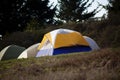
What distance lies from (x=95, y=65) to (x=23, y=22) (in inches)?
1139

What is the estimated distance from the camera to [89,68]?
8.42 meters

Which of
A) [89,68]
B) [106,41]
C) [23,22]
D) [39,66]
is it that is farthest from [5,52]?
[23,22]

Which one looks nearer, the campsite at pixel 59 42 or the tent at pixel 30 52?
the campsite at pixel 59 42

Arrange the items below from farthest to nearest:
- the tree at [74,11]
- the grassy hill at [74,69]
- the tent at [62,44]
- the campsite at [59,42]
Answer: the tree at [74,11]
the tent at [62,44]
the campsite at [59,42]
the grassy hill at [74,69]

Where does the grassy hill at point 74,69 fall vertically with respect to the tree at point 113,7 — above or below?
below

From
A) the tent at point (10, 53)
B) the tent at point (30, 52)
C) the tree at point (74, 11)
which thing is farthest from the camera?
the tree at point (74, 11)

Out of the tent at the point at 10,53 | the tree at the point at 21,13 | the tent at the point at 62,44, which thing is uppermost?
the tree at the point at 21,13

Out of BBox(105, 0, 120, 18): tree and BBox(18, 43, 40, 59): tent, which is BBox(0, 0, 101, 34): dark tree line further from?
BBox(18, 43, 40, 59): tent

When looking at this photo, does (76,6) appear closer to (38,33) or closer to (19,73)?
(38,33)

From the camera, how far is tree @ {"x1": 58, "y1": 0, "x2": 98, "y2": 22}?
43094 mm

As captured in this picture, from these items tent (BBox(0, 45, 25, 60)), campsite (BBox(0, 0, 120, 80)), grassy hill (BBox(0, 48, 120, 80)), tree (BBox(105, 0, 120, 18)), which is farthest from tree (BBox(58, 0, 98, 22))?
grassy hill (BBox(0, 48, 120, 80))

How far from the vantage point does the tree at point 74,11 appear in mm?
43094

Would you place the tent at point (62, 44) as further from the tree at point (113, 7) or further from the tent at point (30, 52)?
the tree at point (113, 7)

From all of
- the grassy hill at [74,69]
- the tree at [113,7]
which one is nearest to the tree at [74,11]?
the tree at [113,7]
